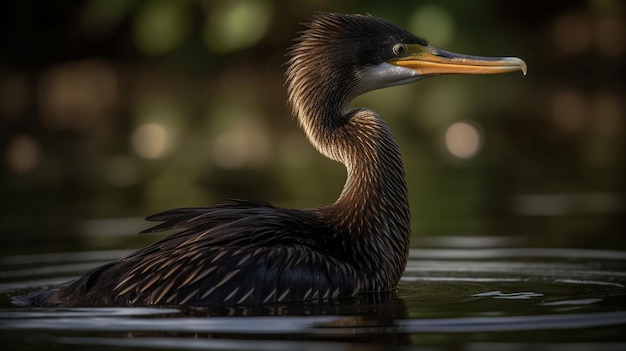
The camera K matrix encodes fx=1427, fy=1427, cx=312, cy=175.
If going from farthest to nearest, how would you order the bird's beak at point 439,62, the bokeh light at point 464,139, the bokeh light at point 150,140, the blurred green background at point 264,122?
the bokeh light at point 150,140 < the bokeh light at point 464,139 < the blurred green background at point 264,122 < the bird's beak at point 439,62

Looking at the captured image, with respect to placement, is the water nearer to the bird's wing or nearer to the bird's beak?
the bird's wing

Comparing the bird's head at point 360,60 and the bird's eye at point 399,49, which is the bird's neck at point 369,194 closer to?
the bird's head at point 360,60

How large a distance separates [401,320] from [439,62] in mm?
2997

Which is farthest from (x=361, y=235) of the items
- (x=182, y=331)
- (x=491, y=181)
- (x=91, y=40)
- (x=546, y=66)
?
Answer: (x=91, y=40)

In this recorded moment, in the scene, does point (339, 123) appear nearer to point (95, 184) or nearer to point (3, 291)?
point (3, 291)

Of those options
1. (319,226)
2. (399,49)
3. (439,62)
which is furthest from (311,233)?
(439,62)

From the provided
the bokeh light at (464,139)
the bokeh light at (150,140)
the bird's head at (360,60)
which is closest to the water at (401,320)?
the bird's head at (360,60)

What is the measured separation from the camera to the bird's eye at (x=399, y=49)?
34.9 ft

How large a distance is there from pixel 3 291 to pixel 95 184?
701cm

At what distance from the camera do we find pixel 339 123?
34.7 ft

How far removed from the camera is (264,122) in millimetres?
25156

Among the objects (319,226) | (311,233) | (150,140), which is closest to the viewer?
(311,233)

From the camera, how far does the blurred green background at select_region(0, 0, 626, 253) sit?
14.5 m

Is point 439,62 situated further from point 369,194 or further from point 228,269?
point 228,269
